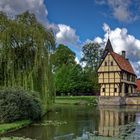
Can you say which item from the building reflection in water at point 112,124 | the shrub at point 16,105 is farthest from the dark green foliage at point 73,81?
the shrub at point 16,105

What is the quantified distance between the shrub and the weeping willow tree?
4590mm

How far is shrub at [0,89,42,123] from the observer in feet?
80.0

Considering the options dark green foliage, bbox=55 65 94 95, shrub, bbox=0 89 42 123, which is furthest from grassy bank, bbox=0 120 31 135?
dark green foliage, bbox=55 65 94 95

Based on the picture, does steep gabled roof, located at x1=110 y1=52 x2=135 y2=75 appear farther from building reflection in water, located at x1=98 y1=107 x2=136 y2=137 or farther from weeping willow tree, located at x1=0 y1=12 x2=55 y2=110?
weeping willow tree, located at x1=0 y1=12 x2=55 y2=110

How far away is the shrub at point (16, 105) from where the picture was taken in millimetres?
24395

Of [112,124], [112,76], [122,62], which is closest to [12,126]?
[112,124]

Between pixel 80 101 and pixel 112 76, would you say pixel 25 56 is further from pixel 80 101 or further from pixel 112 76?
pixel 112 76

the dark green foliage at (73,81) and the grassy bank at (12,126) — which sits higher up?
the dark green foliage at (73,81)

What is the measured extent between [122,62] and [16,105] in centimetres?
3983

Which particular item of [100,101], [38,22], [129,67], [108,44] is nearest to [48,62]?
[38,22]

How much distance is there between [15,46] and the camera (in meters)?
31.8

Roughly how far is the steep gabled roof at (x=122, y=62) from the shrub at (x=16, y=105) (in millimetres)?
34195

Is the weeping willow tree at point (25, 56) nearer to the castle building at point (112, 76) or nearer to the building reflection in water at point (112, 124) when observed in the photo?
the building reflection in water at point (112, 124)

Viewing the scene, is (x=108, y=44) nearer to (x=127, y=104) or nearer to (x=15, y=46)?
(x=127, y=104)
